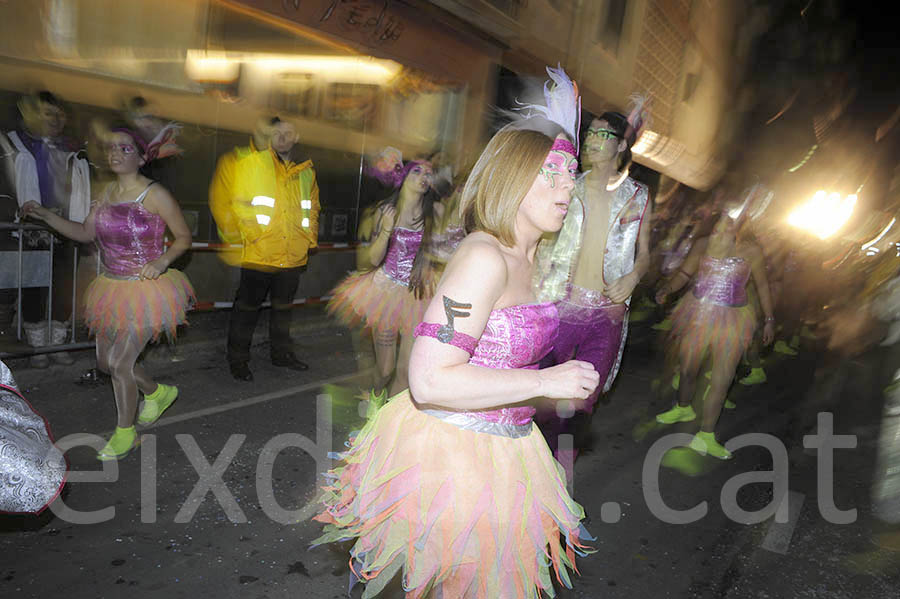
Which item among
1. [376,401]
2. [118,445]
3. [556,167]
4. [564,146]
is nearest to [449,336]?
[556,167]

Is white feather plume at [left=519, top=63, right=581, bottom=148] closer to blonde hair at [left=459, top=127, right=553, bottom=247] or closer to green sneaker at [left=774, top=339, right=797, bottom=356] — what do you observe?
blonde hair at [left=459, top=127, right=553, bottom=247]

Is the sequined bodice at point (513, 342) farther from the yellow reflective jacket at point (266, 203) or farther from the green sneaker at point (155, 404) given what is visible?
the yellow reflective jacket at point (266, 203)

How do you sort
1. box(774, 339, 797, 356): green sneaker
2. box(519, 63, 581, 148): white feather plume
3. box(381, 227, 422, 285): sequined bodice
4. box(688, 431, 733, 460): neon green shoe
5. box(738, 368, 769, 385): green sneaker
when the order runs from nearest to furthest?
box(519, 63, 581, 148): white feather plume → box(381, 227, 422, 285): sequined bodice → box(688, 431, 733, 460): neon green shoe → box(738, 368, 769, 385): green sneaker → box(774, 339, 797, 356): green sneaker

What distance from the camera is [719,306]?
6.20 m

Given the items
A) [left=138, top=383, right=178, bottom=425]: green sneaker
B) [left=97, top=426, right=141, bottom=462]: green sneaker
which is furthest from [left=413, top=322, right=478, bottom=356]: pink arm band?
[left=138, top=383, right=178, bottom=425]: green sneaker

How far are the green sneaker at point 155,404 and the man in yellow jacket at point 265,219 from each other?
1.63 m

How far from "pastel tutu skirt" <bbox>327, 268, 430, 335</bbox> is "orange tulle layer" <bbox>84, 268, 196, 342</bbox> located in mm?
1544

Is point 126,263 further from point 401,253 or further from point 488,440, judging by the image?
point 488,440

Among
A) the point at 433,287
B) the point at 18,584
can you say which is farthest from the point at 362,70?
the point at 18,584

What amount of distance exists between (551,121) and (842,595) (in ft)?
11.5

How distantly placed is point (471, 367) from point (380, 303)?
3.79 metres

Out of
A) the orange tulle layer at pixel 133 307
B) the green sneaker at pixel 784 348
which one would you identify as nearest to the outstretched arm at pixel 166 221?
the orange tulle layer at pixel 133 307

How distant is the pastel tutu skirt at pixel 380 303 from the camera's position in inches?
224

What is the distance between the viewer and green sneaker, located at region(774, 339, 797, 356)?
11.4m
